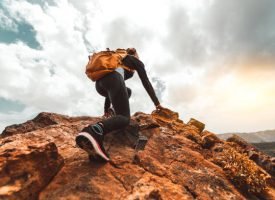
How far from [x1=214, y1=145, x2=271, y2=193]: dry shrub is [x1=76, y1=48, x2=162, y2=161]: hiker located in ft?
8.99

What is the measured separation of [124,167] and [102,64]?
7.85 feet

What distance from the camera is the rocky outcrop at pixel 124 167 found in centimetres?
506

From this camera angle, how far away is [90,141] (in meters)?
5.59

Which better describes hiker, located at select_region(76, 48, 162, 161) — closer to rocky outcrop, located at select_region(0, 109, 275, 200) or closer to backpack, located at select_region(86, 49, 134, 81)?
backpack, located at select_region(86, 49, 134, 81)

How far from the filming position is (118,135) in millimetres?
8055

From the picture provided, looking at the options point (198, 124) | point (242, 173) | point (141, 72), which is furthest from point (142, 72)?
point (198, 124)

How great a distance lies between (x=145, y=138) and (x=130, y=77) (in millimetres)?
2040

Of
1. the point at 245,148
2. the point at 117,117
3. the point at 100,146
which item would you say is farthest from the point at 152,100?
the point at 245,148

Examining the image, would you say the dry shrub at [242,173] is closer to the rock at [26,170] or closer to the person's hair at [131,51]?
the person's hair at [131,51]

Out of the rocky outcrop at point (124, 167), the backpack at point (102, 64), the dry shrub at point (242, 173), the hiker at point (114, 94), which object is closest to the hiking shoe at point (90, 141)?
the hiker at point (114, 94)

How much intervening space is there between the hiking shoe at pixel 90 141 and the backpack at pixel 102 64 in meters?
1.46

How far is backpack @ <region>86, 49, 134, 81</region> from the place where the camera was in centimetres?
656

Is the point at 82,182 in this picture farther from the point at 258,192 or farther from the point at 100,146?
the point at 258,192

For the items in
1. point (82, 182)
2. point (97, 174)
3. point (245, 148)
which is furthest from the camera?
point (245, 148)
